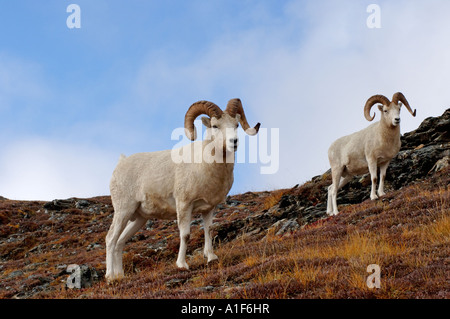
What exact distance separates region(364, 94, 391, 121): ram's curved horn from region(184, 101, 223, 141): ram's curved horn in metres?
10.7

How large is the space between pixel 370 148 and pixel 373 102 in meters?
2.39

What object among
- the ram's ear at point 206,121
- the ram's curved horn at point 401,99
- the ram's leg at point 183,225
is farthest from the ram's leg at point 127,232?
the ram's curved horn at point 401,99

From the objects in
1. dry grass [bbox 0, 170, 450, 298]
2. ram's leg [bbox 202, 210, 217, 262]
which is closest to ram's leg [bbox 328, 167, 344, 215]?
dry grass [bbox 0, 170, 450, 298]

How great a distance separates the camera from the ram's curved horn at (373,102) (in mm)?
17288

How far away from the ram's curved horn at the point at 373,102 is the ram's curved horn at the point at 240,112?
32.4 feet

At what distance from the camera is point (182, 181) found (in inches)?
377

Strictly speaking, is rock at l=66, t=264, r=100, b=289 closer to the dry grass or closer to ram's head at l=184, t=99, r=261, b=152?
the dry grass

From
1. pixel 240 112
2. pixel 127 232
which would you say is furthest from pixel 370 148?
pixel 127 232

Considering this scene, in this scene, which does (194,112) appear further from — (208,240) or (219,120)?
(208,240)

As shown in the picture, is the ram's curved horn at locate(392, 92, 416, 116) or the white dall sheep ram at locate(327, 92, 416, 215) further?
the ram's curved horn at locate(392, 92, 416, 116)

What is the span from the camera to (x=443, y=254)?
695 cm

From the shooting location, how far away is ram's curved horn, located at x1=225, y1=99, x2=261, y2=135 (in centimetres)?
938
